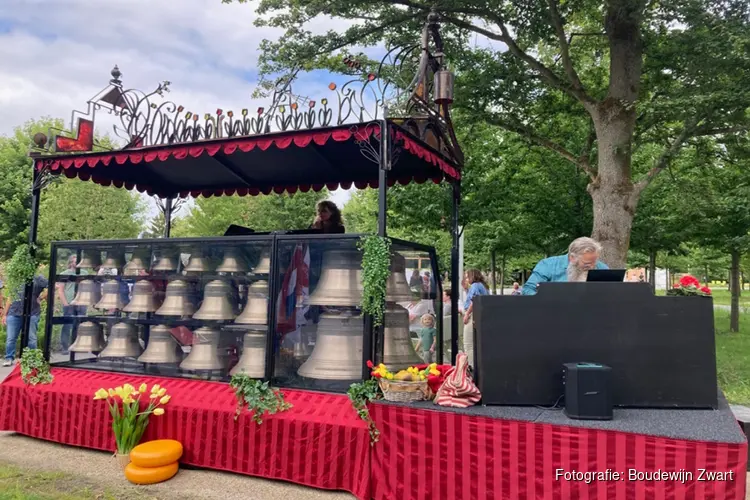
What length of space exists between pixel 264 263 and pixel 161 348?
1.56m

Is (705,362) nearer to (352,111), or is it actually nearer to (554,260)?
(554,260)

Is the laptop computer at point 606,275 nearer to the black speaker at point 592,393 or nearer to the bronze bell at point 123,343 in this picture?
the black speaker at point 592,393

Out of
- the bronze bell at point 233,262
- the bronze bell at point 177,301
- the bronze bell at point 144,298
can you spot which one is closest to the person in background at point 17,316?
the bronze bell at point 144,298

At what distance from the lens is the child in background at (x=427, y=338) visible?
18.0ft

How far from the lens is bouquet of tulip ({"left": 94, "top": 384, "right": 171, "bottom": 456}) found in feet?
15.6

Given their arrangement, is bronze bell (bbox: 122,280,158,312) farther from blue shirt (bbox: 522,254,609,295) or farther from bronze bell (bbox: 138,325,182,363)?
blue shirt (bbox: 522,254,609,295)

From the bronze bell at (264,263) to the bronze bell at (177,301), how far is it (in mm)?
955

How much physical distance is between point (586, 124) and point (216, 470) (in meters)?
12.8

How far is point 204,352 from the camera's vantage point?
525 cm

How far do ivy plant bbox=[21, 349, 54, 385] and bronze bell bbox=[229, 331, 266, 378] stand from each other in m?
2.20

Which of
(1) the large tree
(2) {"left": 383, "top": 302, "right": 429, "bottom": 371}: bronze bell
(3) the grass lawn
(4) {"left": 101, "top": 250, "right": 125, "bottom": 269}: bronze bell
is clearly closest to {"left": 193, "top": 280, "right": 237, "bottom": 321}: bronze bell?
(4) {"left": 101, "top": 250, "right": 125, "bottom": 269}: bronze bell

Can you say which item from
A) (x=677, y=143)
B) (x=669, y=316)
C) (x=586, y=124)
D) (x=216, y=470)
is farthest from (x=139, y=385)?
(x=586, y=124)

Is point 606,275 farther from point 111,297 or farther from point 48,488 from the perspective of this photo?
point 111,297

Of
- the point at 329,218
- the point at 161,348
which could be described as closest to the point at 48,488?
the point at 161,348
